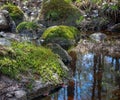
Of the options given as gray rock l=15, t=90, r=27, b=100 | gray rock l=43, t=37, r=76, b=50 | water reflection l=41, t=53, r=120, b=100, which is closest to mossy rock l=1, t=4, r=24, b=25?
gray rock l=43, t=37, r=76, b=50

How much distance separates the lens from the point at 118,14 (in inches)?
496

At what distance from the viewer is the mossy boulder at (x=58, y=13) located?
13.0 m

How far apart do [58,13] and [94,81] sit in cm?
771

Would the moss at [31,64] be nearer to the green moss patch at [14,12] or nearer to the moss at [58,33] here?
the moss at [58,33]

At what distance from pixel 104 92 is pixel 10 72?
1592 millimetres

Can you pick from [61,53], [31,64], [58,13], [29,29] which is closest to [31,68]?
[31,64]

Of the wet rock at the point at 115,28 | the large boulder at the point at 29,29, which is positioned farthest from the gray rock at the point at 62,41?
the wet rock at the point at 115,28

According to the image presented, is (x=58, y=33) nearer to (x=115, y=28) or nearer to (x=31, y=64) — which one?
(x=115, y=28)

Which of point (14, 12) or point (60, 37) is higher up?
point (14, 12)

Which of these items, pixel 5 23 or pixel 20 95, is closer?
pixel 20 95

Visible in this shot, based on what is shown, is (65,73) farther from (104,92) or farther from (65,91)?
(104,92)

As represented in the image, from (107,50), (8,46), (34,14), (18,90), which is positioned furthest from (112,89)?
(34,14)

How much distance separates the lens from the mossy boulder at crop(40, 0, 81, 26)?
42.8 feet

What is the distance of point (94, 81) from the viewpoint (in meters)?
5.87
